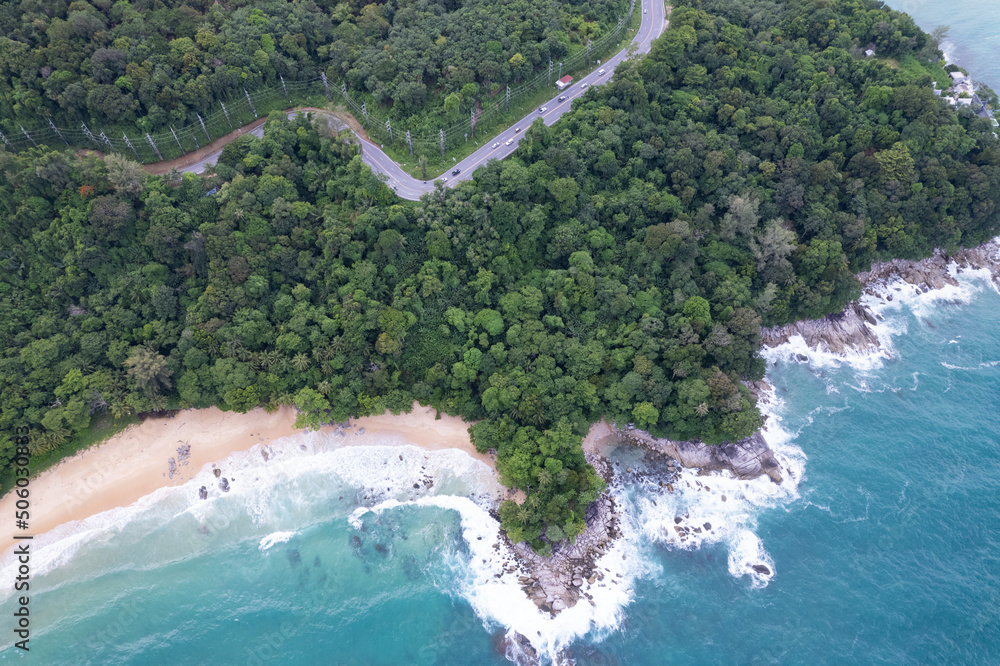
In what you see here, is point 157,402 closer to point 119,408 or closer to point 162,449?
point 119,408

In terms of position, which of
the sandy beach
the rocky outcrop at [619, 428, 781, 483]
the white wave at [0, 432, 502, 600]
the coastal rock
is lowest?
the coastal rock

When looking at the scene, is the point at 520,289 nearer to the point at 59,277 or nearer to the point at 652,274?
the point at 652,274

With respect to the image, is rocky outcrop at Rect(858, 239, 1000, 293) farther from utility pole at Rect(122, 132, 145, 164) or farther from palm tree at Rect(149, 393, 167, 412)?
utility pole at Rect(122, 132, 145, 164)

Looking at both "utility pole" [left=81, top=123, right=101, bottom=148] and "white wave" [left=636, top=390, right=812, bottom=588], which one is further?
"utility pole" [left=81, top=123, right=101, bottom=148]

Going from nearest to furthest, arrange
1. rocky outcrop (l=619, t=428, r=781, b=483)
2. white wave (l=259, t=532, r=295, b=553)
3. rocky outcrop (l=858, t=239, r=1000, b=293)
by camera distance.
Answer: white wave (l=259, t=532, r=295, b=553), rocky outcrop (l=619, t=428, r=781, b=483), rocky outcrop (l=858, t=239, r=1000, b=293)

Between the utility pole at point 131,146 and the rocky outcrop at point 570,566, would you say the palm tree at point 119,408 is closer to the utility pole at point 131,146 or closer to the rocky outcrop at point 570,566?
the utility pole at point 131,146

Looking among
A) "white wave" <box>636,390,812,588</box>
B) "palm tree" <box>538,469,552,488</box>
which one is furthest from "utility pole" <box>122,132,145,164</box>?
"white wave" <box>636,390,812,588</box>

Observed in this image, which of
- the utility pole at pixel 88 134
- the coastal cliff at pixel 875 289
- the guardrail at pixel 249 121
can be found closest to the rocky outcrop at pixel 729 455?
the coastal cliff at pixel 875 289
